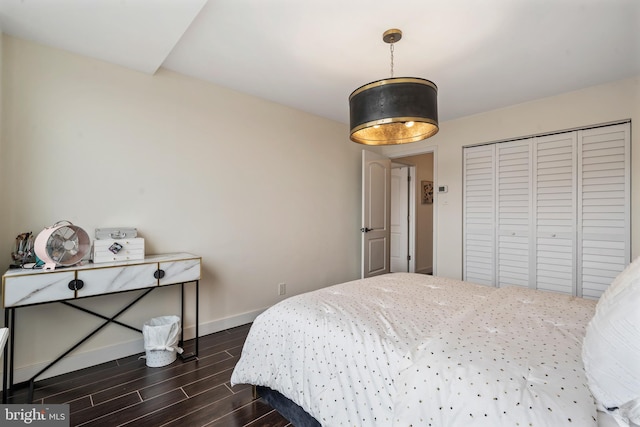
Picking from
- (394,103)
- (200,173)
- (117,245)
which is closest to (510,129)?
(394,103)

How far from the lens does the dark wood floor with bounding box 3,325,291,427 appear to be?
1.68 m

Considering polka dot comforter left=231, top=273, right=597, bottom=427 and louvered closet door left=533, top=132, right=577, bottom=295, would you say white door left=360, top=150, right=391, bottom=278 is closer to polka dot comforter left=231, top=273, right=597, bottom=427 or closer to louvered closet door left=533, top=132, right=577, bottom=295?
louvered closet door left=533, top=132, right=577, bottom=295

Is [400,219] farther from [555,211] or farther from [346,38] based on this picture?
[346,38]

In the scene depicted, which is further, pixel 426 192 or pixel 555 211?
Result: pixel 426 192

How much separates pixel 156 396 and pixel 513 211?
3.89m

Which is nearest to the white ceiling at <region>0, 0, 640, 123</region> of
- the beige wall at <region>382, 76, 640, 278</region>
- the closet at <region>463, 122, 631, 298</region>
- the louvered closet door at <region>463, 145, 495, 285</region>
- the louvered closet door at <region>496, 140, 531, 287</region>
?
the beige wall at <region>382, 76, 640, 278</region>

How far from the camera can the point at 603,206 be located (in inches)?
115

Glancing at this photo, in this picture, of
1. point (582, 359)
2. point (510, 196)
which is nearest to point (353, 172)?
point (510, 196)

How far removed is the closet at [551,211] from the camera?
9.43 ft

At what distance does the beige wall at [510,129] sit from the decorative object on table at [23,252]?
414cm

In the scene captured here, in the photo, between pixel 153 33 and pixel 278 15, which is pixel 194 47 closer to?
pixel 153 33

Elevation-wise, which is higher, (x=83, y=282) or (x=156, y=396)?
(x=83, y=282)

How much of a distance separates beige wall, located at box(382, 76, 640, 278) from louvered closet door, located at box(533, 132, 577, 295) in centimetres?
21

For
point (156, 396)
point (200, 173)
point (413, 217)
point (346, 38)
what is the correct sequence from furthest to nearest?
1. point (413, 217)
2. point (200, 173)
3. point (346, 38)
4. point (156, 396)
